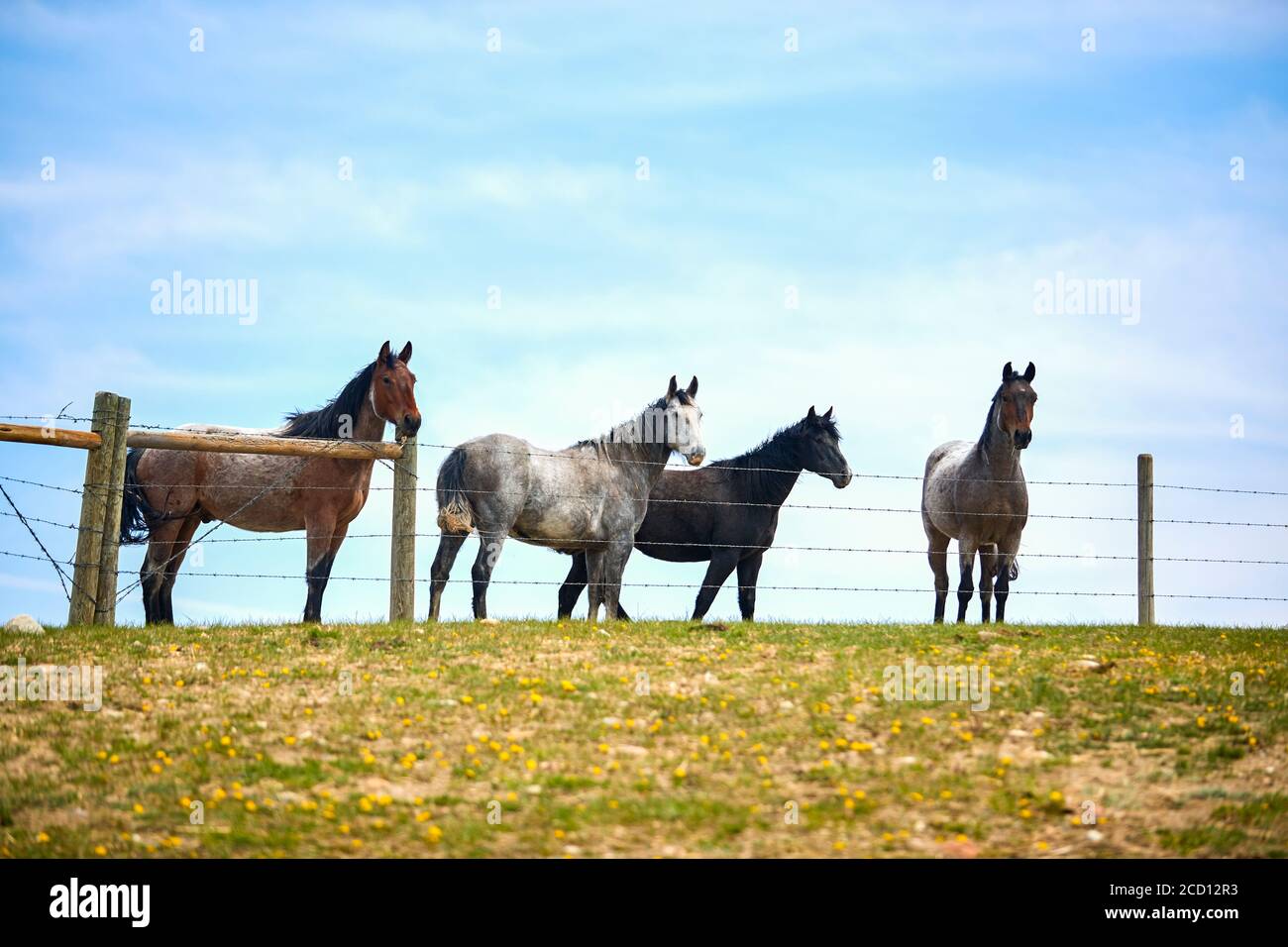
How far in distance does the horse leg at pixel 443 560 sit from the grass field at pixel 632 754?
2.87m

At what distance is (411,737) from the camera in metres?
8.88

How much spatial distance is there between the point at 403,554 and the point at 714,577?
5.11m

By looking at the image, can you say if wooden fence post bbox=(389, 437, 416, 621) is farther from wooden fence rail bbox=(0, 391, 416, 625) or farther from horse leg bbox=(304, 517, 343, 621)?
horse leg bbox=(304, 517, 343, 621)

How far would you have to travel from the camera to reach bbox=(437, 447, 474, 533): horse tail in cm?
1515

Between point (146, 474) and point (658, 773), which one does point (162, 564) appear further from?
point (658, 773)

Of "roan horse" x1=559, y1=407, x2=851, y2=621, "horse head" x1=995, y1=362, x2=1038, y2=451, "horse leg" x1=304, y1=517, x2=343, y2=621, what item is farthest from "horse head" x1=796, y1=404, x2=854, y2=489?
"horse leg" x1=304, y1=517, x2=343, y2=621

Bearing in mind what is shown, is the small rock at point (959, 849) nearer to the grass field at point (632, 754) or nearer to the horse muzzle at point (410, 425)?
the grass field at point (632, 754)

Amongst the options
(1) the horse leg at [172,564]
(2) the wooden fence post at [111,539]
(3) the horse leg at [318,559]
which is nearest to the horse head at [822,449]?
(3) the horse leg at [318,559]

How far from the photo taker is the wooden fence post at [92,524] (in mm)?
13695

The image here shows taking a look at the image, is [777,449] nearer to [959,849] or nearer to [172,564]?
[172,564]

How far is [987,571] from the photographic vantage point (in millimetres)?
17750

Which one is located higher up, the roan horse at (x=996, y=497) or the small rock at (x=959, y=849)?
the roan horse at (x=996, y=497)
